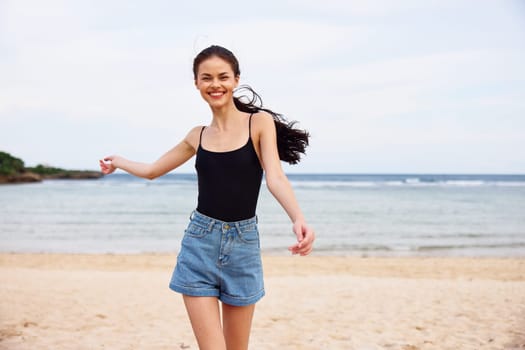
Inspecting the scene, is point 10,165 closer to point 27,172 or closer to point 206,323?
point 27,172

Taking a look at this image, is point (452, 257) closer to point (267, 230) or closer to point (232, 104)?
point (267, 230)

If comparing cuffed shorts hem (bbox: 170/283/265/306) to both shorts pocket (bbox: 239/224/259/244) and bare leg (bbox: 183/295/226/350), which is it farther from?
shorts pocket (bbox: 239/224/259/244)

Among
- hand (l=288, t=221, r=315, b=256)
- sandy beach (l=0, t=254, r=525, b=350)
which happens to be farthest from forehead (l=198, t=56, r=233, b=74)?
sandy beach (l=0, t=254, r=525, b=350)

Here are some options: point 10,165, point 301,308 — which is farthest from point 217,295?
point 10,165

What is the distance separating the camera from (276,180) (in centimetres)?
246

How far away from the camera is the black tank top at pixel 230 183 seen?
259cm

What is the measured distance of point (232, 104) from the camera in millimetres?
2760

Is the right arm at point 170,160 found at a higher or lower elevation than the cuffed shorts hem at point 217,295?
higher

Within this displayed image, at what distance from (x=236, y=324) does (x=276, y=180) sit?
2.59ft

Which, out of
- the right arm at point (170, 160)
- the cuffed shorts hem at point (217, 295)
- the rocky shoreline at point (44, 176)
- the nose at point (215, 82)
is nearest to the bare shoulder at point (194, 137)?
the right arm at point (170, 160)

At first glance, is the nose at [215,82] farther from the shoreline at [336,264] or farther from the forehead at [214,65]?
the shoreline at [336,264]

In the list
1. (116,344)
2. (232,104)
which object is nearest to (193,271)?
(232,104)

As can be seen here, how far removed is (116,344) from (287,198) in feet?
12.6

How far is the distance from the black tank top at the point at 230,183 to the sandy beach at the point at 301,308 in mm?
3260
